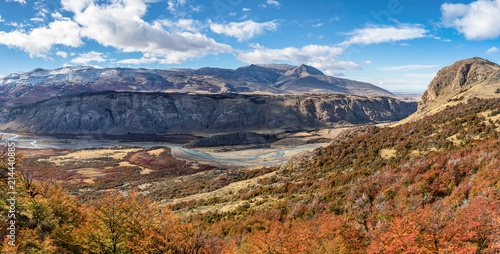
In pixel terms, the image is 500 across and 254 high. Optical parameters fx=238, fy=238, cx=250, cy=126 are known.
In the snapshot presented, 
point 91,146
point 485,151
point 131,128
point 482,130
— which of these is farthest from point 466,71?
point 131,128

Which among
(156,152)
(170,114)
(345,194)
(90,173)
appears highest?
(170,114)

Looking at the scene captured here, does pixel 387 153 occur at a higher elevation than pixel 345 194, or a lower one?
higher

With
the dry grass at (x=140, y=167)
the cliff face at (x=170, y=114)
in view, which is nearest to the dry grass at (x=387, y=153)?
the dry grass at (x=140, y=167)

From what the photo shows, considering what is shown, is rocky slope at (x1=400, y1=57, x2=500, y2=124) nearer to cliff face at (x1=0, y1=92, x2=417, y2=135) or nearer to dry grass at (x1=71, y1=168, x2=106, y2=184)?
dry grass at (x1=71, y1=168, x2=106, y2=184)

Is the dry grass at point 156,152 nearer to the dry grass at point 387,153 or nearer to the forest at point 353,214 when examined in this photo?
the forest at point 353,214

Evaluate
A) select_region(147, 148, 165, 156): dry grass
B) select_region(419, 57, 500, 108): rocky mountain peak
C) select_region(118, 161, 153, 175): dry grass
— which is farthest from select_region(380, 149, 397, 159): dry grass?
select_region(147, 148, 165, 156): dry grass

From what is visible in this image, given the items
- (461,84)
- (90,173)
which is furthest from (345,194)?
(90,173)

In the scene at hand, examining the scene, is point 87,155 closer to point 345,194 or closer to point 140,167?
point 140,167
